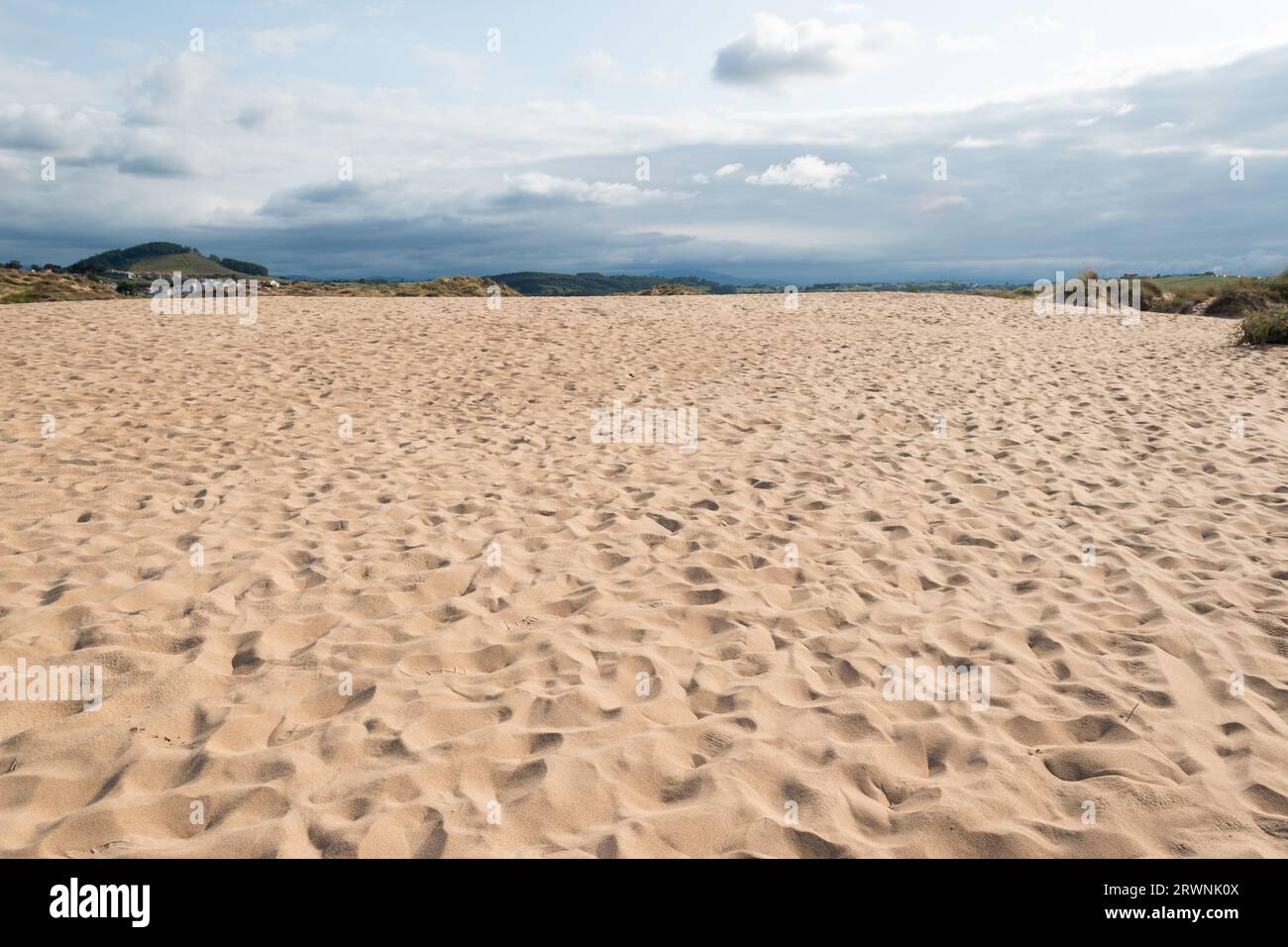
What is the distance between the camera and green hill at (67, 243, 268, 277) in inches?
3034

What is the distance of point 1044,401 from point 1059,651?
24.2ft

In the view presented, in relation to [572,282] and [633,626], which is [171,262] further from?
[633,626]

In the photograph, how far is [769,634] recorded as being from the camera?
4254 millimetres

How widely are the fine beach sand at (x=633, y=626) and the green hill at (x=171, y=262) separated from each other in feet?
258

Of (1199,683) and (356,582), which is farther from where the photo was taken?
(356,582)

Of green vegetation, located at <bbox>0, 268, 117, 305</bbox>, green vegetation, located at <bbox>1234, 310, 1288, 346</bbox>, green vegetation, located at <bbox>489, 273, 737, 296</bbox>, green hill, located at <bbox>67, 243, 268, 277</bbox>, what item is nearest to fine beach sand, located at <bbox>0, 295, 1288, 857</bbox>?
green vegetation, located at <bbox>1234, 310, 1288, 346</bbox>

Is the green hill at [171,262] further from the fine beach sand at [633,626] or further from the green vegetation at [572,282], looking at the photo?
the fine beach sand at [633,626]

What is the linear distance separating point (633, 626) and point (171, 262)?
328 feet

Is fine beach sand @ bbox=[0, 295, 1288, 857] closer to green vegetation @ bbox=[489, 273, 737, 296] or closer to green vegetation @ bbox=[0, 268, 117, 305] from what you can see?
green vegetation @ bbox=[0, 268, 117, 305]

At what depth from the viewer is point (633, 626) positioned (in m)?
4.32

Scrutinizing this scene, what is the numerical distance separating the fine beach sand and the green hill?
78607mm

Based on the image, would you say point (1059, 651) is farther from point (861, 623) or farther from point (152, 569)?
point (152, 569)
